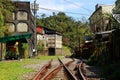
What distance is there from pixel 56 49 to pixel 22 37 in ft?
177

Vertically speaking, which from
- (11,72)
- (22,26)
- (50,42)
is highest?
(22,26)

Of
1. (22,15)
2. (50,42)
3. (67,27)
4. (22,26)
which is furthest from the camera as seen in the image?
(67,27)

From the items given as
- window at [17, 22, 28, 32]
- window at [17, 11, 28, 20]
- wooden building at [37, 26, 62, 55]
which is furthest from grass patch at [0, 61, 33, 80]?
wooden building at [37, 26, 62, 55]

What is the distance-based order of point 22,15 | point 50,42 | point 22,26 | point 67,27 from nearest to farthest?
point 22,15 < point 22,26 < point 50,42 < point 67,27

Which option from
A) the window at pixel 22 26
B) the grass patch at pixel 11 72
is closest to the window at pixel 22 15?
the window at pixel 22 26

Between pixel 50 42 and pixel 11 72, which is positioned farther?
pixel 50 42

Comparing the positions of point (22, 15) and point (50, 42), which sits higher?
point (22, 15)

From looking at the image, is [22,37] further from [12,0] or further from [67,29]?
[67,29]

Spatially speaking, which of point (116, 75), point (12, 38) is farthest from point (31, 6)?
point (116, 75)

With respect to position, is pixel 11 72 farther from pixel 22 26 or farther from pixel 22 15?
pixel 22 26

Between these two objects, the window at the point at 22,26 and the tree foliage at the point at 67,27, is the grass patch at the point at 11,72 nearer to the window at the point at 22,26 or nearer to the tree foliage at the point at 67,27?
the window at the point at 22,26

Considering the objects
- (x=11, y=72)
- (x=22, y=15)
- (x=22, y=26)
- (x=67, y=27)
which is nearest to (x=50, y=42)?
(x=22, y=26)

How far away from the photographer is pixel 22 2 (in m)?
68.1

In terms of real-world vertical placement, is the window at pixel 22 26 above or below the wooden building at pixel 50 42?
above
